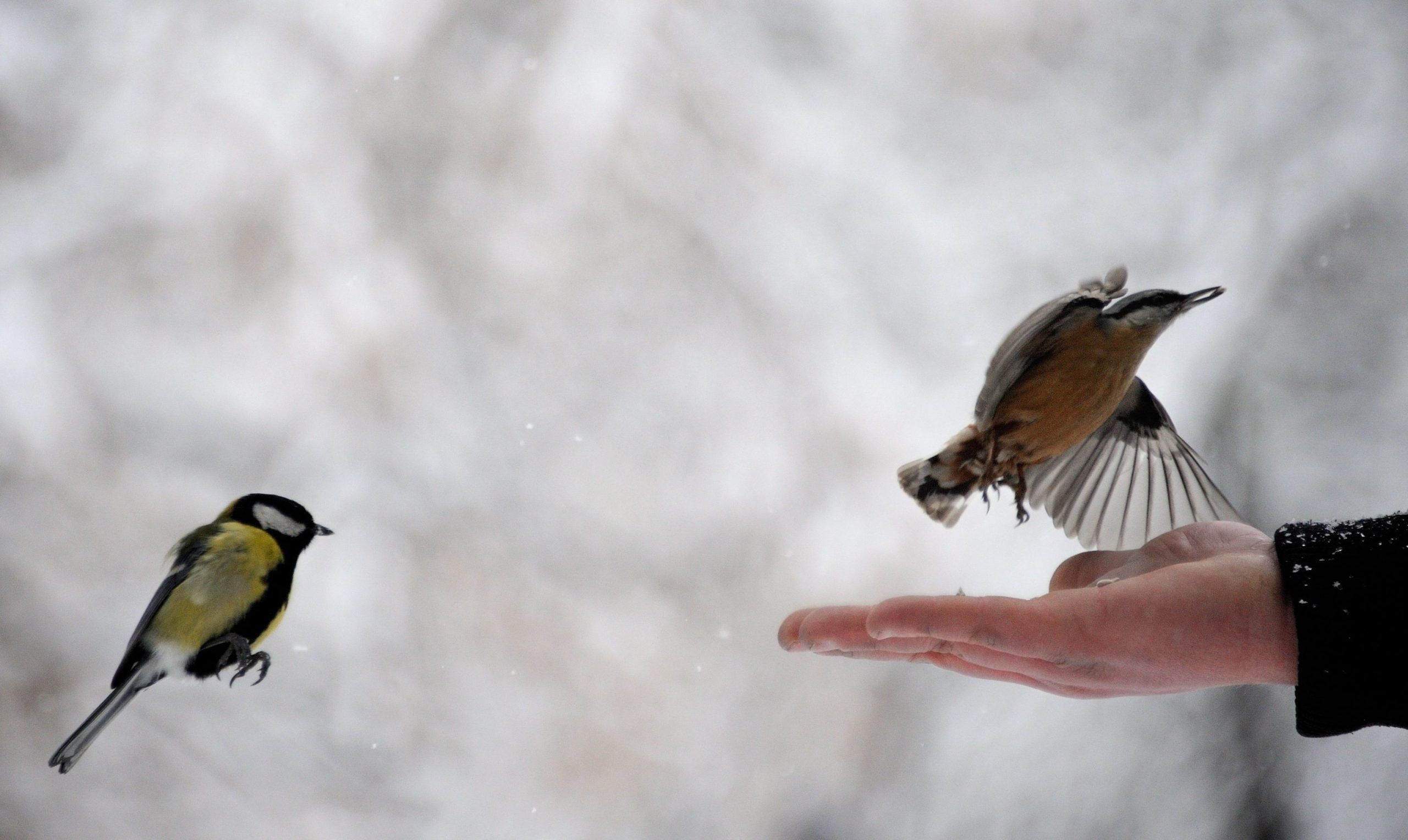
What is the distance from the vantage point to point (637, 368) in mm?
1429

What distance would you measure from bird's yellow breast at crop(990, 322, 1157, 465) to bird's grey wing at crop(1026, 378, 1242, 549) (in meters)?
0.22

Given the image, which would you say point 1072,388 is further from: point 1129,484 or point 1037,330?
point 1129,484

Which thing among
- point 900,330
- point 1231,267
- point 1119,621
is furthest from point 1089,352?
point 1231,267

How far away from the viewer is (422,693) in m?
1.31

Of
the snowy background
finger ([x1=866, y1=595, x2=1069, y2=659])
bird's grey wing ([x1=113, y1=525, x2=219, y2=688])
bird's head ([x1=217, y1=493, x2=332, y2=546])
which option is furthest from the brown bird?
bird's grey wing ([x1=113, y1=525, x2=219, y2=688])

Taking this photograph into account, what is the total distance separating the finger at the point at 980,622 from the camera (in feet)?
2.93

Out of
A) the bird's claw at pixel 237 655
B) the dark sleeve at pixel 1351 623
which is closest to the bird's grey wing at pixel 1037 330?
→ the dark sleeve at pixel 1351 623

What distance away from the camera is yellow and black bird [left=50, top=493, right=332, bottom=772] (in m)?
1.05

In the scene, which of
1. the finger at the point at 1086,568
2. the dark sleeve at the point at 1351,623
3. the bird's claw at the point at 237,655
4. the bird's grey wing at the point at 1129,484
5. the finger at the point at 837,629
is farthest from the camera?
the bird's grey wing at the point at 1129,484

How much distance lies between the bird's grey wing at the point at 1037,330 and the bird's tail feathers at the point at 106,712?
1.07 meters

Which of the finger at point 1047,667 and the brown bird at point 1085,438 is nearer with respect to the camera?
the finger at point 1047,667

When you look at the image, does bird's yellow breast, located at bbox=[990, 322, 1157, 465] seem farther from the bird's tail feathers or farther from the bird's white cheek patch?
the bird's tail feathers

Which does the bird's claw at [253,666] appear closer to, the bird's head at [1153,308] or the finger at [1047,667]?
the finger at [1047,667]

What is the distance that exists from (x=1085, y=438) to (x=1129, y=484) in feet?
0.77
